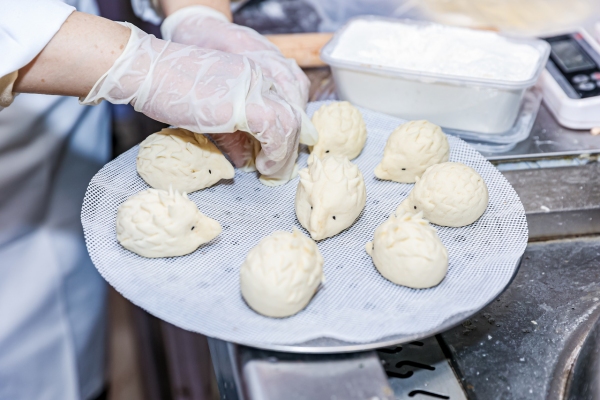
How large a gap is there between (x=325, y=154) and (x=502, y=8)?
1.65 metres

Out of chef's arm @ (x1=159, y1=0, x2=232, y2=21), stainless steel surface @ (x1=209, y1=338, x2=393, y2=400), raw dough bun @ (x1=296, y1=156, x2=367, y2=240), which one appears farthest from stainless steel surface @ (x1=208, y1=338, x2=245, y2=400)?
chef's arm @ (x1=159, y1=0, x2=232, y2=21)

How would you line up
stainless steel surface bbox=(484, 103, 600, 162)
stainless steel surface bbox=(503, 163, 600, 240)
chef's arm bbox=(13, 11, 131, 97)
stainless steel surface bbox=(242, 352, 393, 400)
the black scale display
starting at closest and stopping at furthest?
stainless steel surface bbox=(242, 352, 393, 400)
chef's arm bbox=(13, 11, 131, 97)
stainless steel surface bbox=(503, 163, 600, 240)
stainless steel surface bbox=(484, 103, 600, 162)
the black scale display

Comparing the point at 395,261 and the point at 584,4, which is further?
the point at 584,4

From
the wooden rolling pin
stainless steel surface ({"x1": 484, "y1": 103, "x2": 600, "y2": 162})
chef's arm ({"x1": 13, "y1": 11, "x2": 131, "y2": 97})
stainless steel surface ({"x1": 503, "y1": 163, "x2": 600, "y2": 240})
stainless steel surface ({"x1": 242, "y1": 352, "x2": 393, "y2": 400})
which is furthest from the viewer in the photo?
the wooden rolling pin

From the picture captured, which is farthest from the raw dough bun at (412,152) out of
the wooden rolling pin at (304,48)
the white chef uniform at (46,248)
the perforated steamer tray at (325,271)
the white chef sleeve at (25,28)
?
the white chef uniform at (46,248)

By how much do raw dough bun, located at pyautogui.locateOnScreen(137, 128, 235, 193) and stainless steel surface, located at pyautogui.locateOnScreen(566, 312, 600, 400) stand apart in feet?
3.06

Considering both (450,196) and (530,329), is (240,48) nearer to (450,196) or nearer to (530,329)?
(450,196)

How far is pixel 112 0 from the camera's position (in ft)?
8.41

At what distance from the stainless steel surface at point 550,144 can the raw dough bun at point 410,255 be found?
56cm

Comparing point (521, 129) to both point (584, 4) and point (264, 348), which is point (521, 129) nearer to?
point (264, 348)

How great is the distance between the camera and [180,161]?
4.27ft

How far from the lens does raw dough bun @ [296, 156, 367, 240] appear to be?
120 cm

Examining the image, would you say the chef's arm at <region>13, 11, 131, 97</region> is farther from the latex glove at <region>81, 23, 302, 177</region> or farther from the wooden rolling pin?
the wooden rolling pin

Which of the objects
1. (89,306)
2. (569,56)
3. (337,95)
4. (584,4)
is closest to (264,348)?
(337,95)
